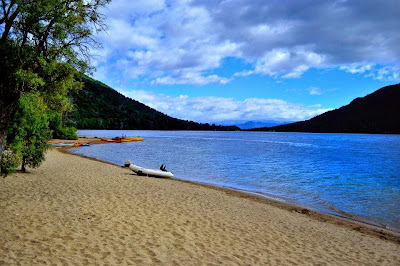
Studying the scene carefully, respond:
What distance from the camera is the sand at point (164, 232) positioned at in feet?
23.7

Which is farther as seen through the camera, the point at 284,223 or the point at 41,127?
the point at 41,127

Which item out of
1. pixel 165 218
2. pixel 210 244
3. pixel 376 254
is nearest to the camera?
pixel 210 244

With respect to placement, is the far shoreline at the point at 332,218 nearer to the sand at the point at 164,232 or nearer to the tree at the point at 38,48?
the sand at the point at 164,232

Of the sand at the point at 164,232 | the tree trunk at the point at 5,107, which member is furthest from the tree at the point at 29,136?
the tree trunk at the point at 5,107

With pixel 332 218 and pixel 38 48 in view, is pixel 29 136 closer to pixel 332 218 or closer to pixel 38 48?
pixel 38 48

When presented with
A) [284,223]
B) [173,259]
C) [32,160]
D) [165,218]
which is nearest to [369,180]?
[284,223]

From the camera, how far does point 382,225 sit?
13.9m

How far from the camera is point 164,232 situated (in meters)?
9.18

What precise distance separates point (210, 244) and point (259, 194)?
12532mm

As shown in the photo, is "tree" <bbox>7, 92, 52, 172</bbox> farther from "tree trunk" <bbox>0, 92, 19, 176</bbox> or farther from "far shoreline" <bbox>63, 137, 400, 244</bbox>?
"far shoreline" <bbox>63, 137, 400, 244</bbox>

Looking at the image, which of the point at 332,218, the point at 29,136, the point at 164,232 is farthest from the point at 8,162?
the point at 332,218

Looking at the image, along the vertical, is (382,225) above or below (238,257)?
below

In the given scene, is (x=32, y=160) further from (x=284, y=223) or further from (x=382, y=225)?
(x=382, y=225)

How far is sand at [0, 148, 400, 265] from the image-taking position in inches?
284
